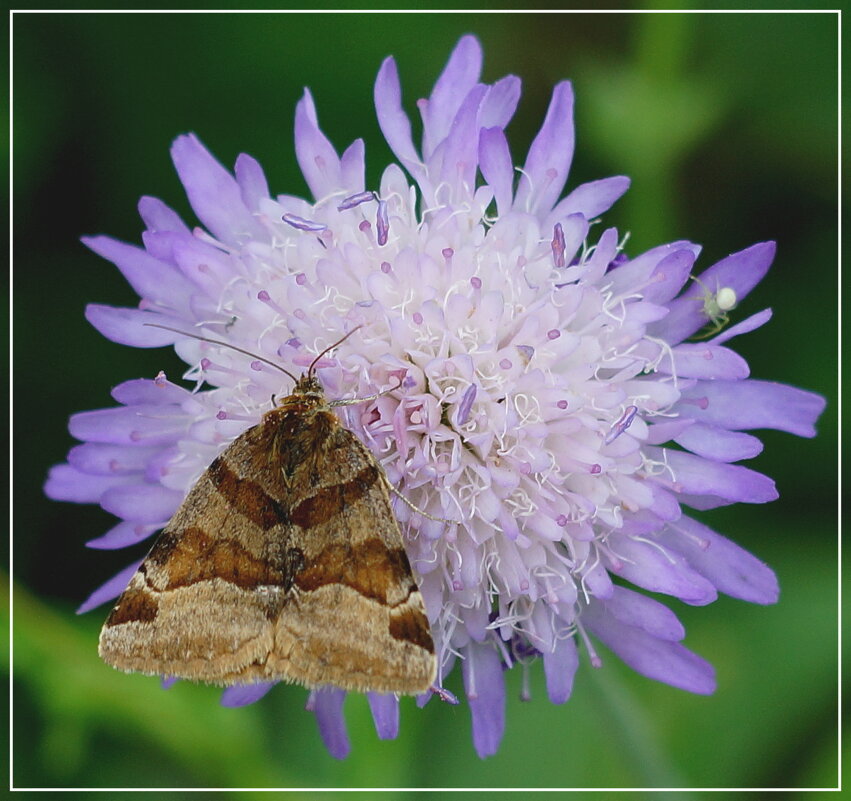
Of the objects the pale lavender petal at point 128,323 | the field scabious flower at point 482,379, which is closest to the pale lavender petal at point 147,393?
the field scabious flower at point 482,379

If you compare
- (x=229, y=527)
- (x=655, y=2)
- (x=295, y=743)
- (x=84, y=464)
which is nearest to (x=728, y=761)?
(x=295, y=743)

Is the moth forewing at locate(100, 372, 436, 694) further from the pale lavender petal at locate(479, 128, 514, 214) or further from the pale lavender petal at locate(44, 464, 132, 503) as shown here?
the pale lavender petal at locate(479, 128, 514, 214)

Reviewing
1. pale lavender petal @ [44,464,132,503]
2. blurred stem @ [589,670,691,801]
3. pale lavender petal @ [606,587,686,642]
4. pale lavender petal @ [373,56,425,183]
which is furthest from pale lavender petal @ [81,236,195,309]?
blurred stem @ [589,670,691,801]

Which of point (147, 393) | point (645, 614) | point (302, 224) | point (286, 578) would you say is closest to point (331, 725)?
point (286, 578)

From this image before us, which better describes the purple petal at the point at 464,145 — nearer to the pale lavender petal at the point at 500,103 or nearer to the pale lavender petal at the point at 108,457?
the pale lavender petal at the point at 500,103

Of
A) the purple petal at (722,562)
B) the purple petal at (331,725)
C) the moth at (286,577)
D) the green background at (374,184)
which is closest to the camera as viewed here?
the moth at (286,577)

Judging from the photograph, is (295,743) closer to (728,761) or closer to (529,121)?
(728,761)
